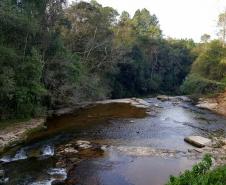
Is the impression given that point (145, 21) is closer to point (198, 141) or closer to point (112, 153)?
point (198, 141)

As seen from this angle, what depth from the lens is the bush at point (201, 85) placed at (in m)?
34.9

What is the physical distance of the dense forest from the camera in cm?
1886

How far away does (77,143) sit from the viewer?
50.1ft

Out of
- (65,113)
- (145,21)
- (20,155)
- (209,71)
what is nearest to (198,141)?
(20,155)

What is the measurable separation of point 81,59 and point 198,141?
62.2ft

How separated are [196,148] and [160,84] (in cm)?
3994

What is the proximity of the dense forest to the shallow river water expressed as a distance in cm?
327

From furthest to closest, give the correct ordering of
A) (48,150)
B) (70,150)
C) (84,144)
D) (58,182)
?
(84,144)
(48,150)
(70,150)
(58,182)

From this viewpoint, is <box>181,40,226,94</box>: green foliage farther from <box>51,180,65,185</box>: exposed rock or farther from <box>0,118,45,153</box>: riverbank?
<box>51,180,65,185</box>: exposed rock

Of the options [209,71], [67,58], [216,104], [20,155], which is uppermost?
[67,58]

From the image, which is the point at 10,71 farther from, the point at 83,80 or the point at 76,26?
the point at 76,26

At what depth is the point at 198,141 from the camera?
16.1 metres

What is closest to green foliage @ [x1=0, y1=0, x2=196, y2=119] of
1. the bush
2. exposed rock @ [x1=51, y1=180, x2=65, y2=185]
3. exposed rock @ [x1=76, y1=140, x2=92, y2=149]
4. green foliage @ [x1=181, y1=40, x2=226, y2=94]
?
exposed rock @ [x1=76, y1=140, x2=92, y2=149]

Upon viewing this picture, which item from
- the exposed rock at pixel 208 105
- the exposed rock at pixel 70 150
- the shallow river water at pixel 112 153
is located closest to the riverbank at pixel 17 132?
the shallow river water at pixel 112 153
